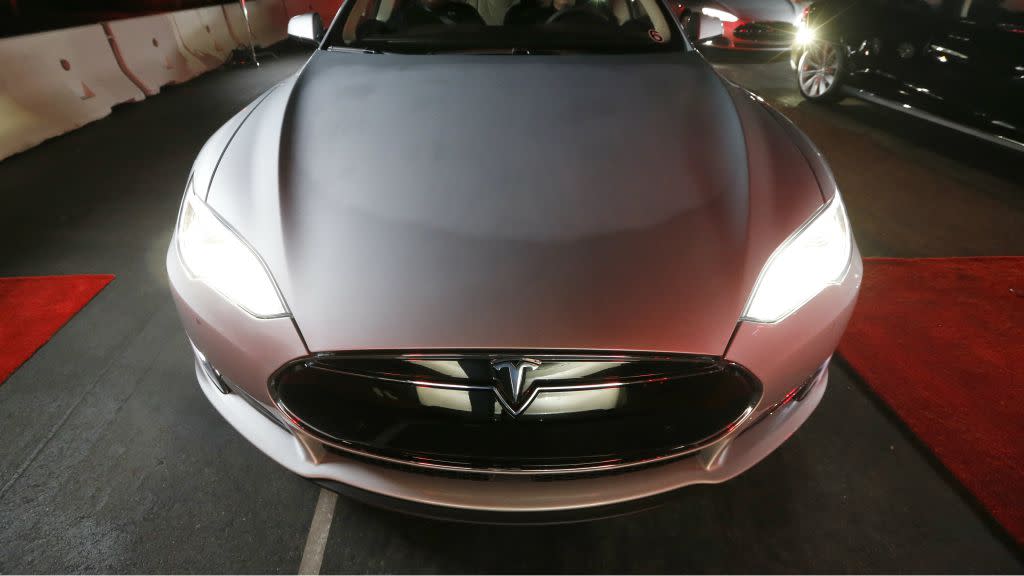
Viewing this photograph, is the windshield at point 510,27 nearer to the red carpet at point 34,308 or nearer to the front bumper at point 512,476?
the front bumper at point 512,476

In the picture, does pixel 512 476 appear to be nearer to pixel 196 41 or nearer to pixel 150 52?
pixel 150 52

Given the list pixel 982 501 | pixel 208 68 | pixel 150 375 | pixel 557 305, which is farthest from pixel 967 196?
pixel 208 68

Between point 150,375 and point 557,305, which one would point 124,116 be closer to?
point 150,375

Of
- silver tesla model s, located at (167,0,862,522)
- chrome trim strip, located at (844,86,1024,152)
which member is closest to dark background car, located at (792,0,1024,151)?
chrome trim strip, located at (844,86,1024,152)

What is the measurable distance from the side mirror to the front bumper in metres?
1.63

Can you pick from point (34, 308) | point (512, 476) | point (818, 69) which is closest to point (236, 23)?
point (34, 308)

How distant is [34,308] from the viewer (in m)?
2.39

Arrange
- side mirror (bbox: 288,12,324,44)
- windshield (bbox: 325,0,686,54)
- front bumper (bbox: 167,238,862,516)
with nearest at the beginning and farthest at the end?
front bumper (bbox: 167,238,862,516)
windshield (bbox: 325,0,686,54)
side mirror (bbox: 288,12,324,44)

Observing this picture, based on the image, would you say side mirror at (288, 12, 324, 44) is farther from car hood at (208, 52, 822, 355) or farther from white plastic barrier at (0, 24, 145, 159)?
white plastic barrier at (0, 24, 145, 159)

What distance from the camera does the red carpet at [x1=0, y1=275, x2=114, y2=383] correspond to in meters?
2.15

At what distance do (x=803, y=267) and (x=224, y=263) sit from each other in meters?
1.29

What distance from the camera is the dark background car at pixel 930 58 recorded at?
3363 mm

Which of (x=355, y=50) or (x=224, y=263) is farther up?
(x=355, y=50)

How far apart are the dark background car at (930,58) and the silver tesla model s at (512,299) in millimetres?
3014
